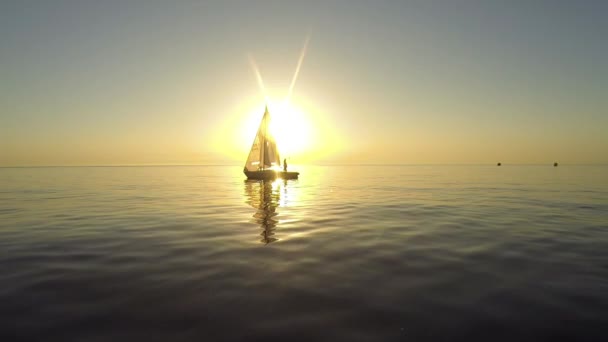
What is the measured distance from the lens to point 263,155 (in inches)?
1898

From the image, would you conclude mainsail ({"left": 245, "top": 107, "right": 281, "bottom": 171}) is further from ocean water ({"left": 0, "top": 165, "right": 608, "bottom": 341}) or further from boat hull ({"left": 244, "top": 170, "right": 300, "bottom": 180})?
ocean water ({"left": 0, "top": 165, "right": 608, "bottom": 341})

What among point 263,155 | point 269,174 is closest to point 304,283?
point 269,174

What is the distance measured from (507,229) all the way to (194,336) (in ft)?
44.3

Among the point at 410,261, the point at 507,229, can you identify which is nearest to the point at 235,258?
the point at 410,261

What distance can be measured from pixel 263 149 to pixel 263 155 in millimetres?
991

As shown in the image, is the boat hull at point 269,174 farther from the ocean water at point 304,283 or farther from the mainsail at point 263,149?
the ocean water at point 304,283

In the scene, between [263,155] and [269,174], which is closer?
[269,174]

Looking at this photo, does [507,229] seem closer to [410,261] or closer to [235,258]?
[410,261]

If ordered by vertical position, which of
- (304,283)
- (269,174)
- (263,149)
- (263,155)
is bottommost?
(304,283)

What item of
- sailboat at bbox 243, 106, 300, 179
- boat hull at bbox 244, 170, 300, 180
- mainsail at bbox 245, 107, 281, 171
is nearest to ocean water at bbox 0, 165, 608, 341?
boat hull at bbox 244, 170, 300, 180

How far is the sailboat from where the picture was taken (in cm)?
4791

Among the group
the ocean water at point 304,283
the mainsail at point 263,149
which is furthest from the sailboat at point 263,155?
the ocean water at point 304,283

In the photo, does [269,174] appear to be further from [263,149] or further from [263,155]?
[263,149]

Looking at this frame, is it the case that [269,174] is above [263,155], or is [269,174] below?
below
